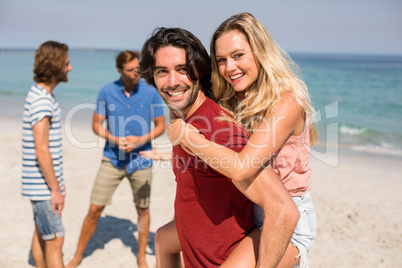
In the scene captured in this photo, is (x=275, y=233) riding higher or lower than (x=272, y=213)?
lower

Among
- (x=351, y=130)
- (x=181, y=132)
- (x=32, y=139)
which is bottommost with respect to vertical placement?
(x=351, y=130)

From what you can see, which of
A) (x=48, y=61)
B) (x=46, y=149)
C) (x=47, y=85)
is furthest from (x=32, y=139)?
(x=48, y=61)

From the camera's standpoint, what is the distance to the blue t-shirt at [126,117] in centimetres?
455

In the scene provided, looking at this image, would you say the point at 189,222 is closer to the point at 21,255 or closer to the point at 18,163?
the point at 21,255

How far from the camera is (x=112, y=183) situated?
4.59 meters

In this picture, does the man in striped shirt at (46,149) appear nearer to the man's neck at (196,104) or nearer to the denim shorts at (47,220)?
the denim shorts at (47,220)

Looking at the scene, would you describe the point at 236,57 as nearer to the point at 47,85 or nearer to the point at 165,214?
the point at 47,85

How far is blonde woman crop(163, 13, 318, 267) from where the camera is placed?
2236 millimetres

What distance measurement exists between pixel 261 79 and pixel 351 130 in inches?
531

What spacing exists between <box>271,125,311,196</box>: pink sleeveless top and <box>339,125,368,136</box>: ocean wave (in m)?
12.8

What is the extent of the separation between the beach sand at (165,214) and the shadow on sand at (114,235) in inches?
0.5

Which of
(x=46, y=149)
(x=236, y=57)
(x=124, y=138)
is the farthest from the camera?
(x=124, y=138)

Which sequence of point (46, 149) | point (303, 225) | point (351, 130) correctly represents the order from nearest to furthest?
point (303, 225), point (46, 149), point (351, 130)

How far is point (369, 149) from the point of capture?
11.7 metres
